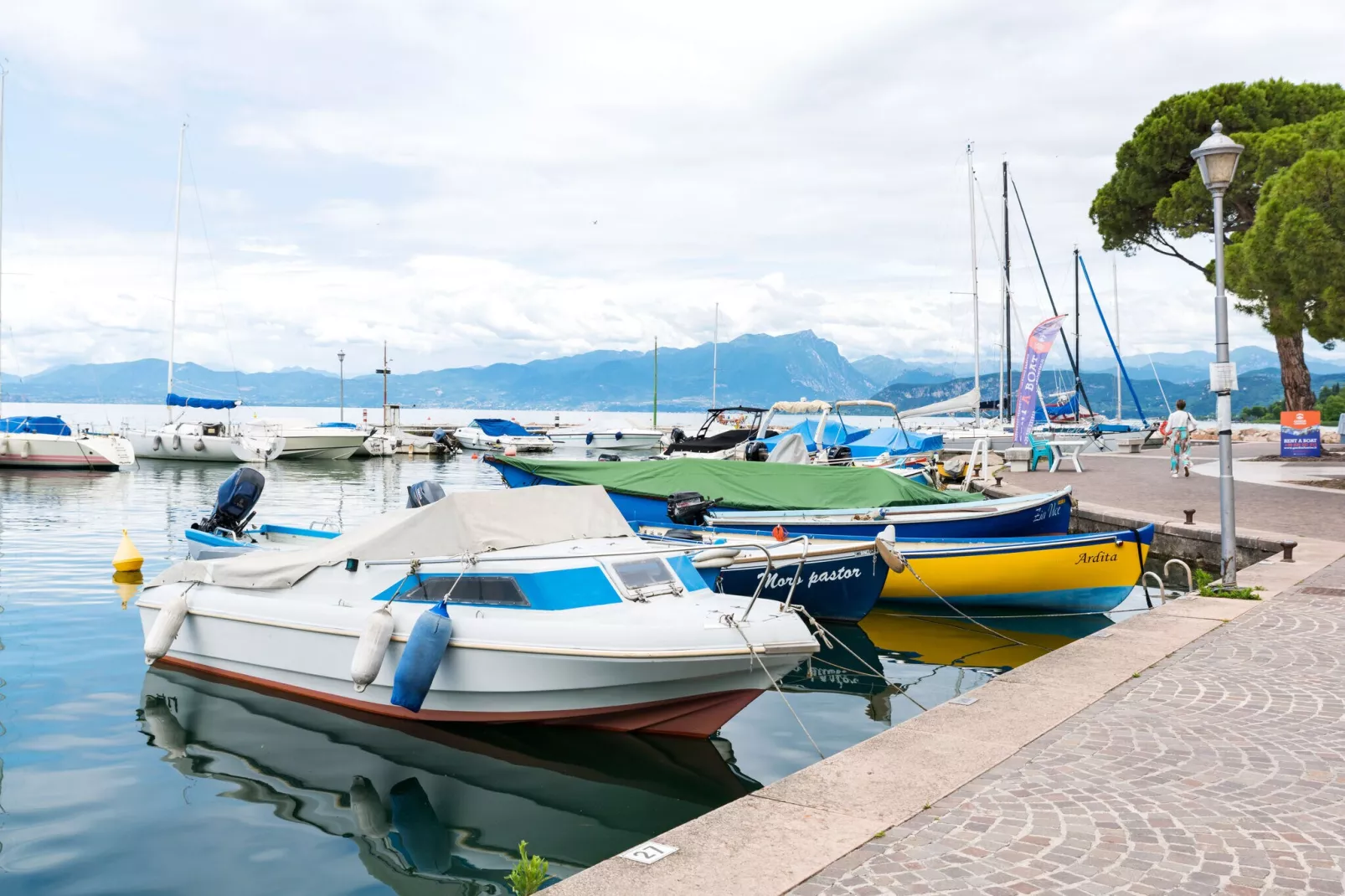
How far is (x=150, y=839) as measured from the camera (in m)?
6.70

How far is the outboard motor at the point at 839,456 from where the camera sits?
22913mm

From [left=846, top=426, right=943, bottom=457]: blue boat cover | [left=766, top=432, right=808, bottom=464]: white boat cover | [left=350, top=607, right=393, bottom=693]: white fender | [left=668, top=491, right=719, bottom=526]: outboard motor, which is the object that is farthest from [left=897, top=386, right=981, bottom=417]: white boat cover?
[left=350, top=607, right=393, bottom=693]: white fender

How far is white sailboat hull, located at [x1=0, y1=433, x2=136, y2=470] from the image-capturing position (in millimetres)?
39219

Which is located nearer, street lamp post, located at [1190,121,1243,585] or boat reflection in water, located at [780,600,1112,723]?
boat reflection in water, located at [780,600,1112,723]

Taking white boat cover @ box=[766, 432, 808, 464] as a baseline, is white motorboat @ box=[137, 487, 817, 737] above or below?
below

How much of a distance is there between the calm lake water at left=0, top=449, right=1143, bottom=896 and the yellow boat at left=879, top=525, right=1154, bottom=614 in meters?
0.65

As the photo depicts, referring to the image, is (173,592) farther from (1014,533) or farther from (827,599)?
(1014,533)

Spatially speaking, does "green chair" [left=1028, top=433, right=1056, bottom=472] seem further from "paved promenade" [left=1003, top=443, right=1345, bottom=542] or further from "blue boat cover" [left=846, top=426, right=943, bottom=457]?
"blue boat cover" [left=846, top=426, right=943, bottom=457]

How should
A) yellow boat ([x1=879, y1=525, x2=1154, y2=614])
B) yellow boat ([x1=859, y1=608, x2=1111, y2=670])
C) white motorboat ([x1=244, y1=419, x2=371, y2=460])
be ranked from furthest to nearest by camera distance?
white motorboat ([x1=244, y1=419, x2=371, y2=460])
yellow boat ([x1=879, y1=525, x2=1154, y2=614])
yellow boat ([x1=859, y1=608, x2=1111, y2=670])

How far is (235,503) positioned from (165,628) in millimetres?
3374

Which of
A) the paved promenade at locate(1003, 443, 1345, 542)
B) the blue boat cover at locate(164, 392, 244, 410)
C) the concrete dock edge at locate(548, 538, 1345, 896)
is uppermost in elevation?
the blue boat cover at locate(164, 392, 244, 410)

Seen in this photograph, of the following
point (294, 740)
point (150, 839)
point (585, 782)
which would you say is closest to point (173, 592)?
point (294, 740)

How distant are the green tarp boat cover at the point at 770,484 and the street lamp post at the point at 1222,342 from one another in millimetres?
4690

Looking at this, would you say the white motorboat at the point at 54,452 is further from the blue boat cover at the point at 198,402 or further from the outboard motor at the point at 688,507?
the outboard motor at the point at 688,507
